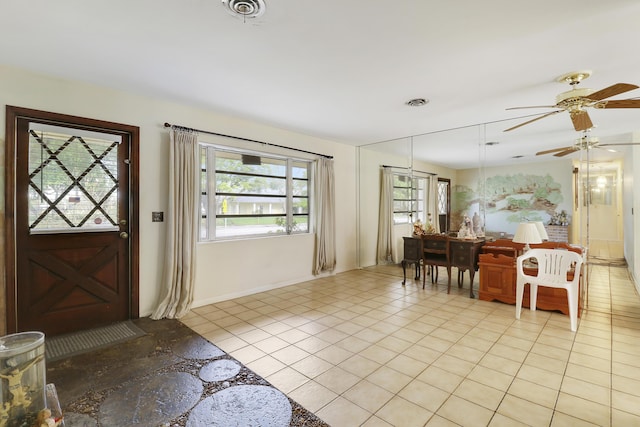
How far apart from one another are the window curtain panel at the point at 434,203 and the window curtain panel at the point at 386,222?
90 centimetres

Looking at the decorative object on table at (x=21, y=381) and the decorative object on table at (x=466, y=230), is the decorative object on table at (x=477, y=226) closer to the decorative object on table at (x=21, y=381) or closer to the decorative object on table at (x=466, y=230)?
the decorative object on table at (x=466, y=230)

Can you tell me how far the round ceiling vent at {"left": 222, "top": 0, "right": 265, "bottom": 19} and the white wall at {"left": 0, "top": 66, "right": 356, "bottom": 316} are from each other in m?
2.12

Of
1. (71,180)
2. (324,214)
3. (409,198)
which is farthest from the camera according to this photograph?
(409,198)

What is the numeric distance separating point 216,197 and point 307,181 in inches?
69.1

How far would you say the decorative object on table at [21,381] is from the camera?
1.02m

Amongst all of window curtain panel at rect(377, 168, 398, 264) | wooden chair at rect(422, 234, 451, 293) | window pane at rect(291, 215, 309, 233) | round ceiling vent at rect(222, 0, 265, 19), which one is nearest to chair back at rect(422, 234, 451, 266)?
wooden chair at rect(422, 234, 451, 293)

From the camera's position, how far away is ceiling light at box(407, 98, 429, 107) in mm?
3498

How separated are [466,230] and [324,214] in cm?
231

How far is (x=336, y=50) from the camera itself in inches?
94.8

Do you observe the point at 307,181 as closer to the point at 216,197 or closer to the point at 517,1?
the point at 216,197

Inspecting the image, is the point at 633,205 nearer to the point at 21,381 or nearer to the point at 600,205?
the point at 600,205

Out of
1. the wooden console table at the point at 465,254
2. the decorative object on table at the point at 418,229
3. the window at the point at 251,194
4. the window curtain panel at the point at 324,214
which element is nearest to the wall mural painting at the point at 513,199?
the wooden console table at the point at 465,254

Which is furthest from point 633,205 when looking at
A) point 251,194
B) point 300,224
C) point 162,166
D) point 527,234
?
point 162,166

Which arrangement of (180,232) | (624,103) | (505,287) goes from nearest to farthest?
(624,103), (180,232), (505,287)
